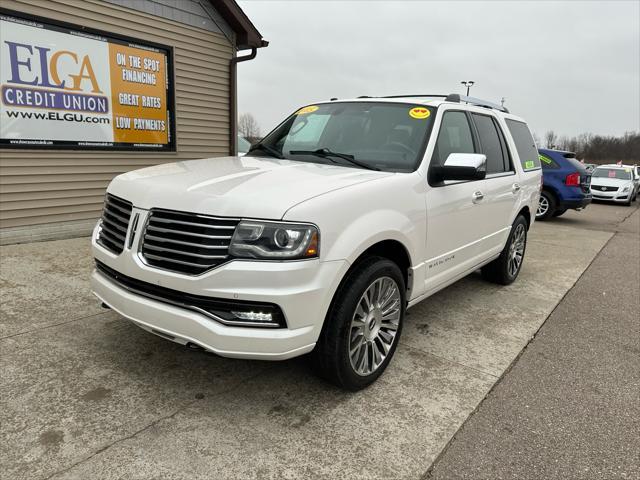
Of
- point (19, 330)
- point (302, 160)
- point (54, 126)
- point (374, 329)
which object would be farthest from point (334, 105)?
point (54, 126)

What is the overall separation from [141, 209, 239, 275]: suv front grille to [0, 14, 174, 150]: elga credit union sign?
4543 mm

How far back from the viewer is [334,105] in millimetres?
4117

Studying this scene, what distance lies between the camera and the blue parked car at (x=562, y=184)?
11227mm

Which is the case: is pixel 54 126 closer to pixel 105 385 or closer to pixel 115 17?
pixel 115 17

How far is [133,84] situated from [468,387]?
6.44 m

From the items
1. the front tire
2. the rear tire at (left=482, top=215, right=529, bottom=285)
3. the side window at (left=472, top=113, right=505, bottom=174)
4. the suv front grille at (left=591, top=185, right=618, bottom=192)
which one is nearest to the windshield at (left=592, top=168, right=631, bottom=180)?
the suv front grille at (left=591, top=185, right=618, bottom=192)

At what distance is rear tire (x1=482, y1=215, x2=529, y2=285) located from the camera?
17.0 feet

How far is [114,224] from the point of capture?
2.93 metres

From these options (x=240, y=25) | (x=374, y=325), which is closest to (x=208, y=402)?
(x=374, y=325)

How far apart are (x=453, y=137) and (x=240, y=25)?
585cm

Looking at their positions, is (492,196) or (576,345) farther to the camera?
(492,196)

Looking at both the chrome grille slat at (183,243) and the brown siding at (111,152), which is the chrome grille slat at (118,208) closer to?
the chrome grille slat at (183,243)

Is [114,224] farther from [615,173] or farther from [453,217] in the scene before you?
[615,173]

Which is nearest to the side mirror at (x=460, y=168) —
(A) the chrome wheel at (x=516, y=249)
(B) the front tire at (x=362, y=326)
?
(B) the front tire at (x=362, y=326)
